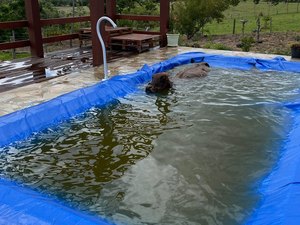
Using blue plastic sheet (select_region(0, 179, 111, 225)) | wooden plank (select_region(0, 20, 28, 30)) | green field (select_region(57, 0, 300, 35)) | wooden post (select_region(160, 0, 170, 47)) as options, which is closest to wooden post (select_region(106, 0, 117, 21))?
wooden post (select_region(160, 0, 170, 47))

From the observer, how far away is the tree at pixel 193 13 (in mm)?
13320

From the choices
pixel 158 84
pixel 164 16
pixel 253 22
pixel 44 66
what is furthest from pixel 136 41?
pixel 253 22

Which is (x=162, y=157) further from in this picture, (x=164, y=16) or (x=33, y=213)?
(x=164, y=16)

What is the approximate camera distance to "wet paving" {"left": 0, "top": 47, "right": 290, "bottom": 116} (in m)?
6.07

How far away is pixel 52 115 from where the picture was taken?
Result: 5398 millimetres

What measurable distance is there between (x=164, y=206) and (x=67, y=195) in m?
1.01

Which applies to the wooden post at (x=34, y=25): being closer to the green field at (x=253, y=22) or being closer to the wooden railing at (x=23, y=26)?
the wooden railing at (x=23, y=26)

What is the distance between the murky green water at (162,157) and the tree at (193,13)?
300 inches

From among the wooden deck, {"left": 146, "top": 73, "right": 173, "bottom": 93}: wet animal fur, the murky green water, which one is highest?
the wooden deck

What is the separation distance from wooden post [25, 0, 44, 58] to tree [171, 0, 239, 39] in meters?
6.50

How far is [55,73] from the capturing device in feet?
25.0

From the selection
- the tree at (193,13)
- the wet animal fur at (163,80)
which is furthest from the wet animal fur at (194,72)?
the tree at (193,13)

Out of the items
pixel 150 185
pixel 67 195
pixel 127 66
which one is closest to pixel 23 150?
pixel 67 195

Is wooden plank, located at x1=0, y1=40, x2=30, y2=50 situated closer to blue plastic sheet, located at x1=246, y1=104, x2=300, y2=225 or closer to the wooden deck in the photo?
the wooden deck
